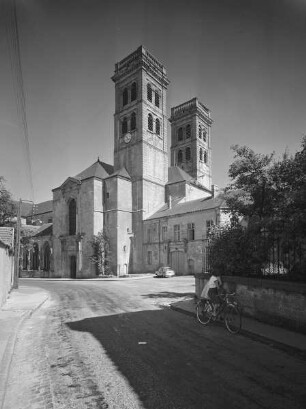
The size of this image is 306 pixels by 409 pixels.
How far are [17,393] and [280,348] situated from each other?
5.41 meters

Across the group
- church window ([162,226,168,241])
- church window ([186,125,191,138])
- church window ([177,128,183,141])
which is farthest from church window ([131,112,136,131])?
church window ([177,128,183,141])

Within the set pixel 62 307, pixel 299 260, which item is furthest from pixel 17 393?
pixel 62 307

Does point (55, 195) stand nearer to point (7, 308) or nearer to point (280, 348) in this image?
point (7, 308)

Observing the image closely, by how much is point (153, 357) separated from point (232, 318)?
301 centimetres

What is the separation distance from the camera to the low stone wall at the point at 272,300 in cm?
720

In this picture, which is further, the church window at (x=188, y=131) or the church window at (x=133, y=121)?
the church window at (x=188, y=131)

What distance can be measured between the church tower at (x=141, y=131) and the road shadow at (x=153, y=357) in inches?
1185

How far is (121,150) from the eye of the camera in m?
42.7

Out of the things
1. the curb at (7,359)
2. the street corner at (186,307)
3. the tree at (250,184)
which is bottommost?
the street corner at (186,307)

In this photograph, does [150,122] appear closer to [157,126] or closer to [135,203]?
[157,126]

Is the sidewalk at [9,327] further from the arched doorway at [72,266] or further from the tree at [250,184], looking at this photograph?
the arched doorway at [72,266]

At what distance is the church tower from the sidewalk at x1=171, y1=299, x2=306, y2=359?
103ft

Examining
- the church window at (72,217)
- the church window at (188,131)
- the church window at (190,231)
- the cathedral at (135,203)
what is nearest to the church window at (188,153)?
the church window at (188,131)

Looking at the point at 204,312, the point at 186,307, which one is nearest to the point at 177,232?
the point at 186,307
